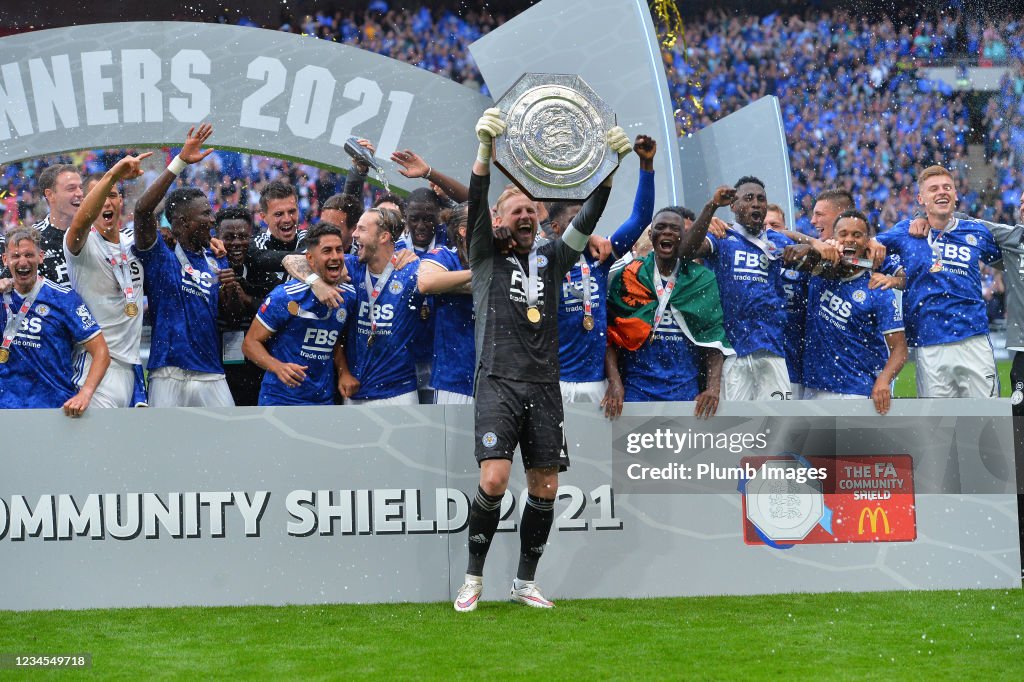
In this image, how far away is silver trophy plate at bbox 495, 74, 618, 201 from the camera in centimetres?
483

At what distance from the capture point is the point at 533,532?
4789 millimetres

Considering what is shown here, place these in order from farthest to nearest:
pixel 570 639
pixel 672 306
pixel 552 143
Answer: pixel 672 306
pixel 552 143
pixel 570 639

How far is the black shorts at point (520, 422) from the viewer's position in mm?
4621

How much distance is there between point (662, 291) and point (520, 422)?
1.18m

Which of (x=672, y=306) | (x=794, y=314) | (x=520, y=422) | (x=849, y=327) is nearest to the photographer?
(x=520, y=422)

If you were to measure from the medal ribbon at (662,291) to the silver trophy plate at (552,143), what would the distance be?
82cm

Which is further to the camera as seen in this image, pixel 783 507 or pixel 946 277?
pixel 946 277

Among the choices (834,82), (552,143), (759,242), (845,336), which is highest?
(834,82)

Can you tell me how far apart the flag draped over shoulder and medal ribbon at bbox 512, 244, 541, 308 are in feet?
2.78

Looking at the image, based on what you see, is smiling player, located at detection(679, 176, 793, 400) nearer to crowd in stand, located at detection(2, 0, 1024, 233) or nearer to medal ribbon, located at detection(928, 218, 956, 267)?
Answer: medal ribbon, located at detection(928, 218, 956, 267)

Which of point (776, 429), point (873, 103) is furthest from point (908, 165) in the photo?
point (776, 429)

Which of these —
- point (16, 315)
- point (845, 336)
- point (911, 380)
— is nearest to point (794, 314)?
point (845, 336)

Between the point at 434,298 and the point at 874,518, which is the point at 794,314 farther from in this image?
the point at 434,298

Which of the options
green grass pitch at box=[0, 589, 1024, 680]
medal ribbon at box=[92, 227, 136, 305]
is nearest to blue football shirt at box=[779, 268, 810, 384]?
green grass pitch at box=[0, 589, 1024, 680]
